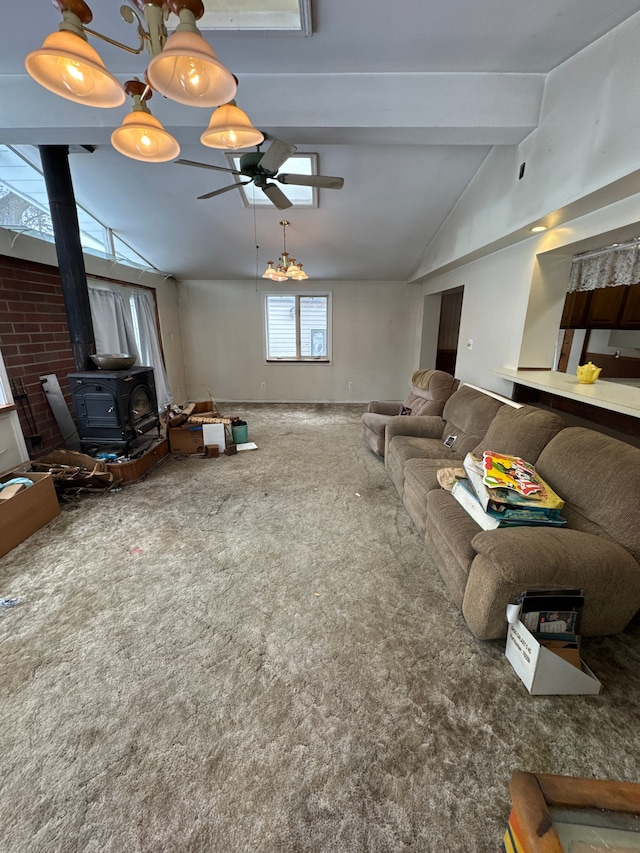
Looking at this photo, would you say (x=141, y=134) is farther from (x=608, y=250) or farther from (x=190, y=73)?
(x=608, y=250)

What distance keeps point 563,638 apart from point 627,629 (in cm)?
58

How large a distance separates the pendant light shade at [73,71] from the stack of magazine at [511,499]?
86.5 inches

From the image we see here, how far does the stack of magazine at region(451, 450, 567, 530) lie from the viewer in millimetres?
1703

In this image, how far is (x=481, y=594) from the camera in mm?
1513

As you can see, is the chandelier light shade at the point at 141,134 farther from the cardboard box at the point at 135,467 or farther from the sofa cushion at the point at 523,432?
the cardboard box at the point at 135,467

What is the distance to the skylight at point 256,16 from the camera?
1.68 metres

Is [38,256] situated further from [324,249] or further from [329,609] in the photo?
[329,609]

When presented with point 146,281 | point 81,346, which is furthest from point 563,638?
point 146,281

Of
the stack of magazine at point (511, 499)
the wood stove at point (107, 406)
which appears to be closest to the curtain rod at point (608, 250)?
the stack of magazine at point (511, 499)

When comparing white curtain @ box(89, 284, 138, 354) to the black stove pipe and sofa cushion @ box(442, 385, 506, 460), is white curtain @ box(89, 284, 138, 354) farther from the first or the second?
sofa cushion @ box(442, 385, 506, 460)

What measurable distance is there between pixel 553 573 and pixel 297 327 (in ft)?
18.7

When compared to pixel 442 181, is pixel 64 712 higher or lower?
lower

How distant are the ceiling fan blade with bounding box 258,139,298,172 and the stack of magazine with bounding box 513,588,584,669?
2639mm

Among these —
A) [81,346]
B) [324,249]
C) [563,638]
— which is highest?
[324,249]
